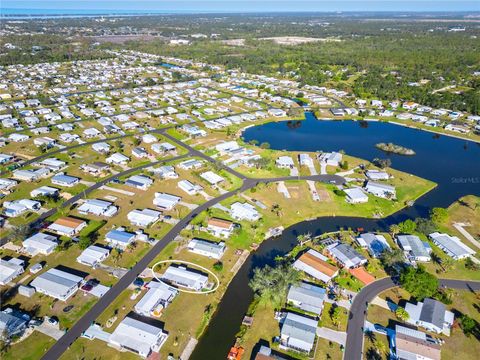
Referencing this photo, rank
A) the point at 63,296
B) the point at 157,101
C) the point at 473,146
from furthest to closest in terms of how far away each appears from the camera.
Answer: the point at 157,101 < the point at 473,146 < the point at 63,296

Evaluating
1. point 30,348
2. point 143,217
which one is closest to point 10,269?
point 30,348

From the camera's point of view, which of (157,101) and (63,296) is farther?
(157,101)

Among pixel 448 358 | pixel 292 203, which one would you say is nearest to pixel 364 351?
pixel 448 358

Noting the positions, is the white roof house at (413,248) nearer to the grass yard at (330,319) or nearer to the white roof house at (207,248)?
the grass yard at (330,319)

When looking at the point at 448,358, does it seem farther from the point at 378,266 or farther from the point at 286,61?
the point at 286,61

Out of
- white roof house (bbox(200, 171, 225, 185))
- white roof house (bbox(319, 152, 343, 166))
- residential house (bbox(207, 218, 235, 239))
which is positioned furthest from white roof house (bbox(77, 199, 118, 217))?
white roof house (bbox(319, 152, 343, 166))

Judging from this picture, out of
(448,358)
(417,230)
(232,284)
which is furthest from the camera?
(417,230)
